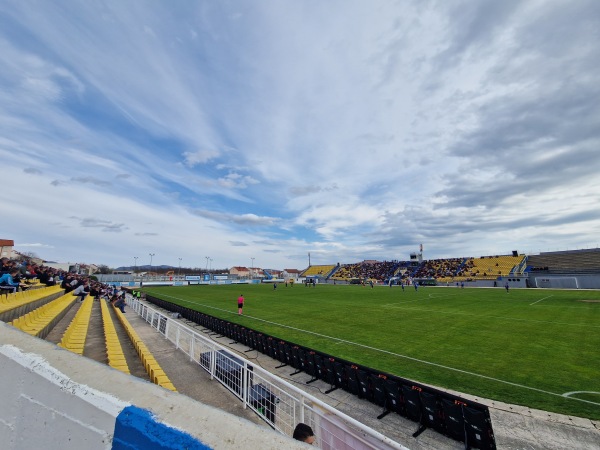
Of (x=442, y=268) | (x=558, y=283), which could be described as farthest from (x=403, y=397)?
(x=442, y=268)

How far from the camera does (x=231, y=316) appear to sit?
22797 millimetres

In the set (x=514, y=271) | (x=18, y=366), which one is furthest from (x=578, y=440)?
(x=514, y=271)

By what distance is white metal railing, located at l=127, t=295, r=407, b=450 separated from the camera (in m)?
3.37

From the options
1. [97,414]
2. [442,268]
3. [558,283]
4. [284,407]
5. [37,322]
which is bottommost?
[284,407]

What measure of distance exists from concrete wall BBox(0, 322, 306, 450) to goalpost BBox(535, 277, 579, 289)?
66.0 metres

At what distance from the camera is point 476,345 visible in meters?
13.9

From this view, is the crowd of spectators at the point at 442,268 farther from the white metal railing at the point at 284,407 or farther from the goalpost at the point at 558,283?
the white metal railing at the point at 284,407

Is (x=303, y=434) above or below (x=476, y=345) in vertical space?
above

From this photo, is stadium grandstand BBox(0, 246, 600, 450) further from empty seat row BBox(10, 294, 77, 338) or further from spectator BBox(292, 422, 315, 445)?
spectator BBox(292, 422, 315, 445)

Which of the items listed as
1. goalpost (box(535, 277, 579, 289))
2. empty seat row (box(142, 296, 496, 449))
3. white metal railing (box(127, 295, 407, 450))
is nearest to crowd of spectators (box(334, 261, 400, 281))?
goalpost (box(535, 277, 579, 289))

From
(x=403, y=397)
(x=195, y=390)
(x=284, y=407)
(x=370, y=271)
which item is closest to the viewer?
(x=284, y=407)

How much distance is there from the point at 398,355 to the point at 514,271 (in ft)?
212

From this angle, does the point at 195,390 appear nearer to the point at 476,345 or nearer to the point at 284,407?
the point at 284,407

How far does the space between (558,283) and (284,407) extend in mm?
62673
